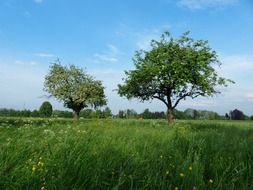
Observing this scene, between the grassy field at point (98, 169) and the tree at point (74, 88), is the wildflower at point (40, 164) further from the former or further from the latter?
the tree at point (74, 88)

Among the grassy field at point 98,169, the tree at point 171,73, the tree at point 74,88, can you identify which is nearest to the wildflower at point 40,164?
the grassy field at point 98,169

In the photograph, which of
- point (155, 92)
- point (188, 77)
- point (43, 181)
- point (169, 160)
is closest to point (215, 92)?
point (188, 77)

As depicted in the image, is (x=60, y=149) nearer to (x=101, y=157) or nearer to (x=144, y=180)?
(x=101, y=157)

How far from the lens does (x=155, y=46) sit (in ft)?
115

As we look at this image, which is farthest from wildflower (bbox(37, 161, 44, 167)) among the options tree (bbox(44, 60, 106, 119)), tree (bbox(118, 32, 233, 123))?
tree (bbox(44, 60, 106, 119))

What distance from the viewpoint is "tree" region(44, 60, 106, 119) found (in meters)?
55.4

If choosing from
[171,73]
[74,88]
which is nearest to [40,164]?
[171,73]

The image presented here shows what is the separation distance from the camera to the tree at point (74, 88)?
5538 centimetres

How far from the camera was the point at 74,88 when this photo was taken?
182 ft

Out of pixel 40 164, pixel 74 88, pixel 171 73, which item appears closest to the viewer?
pixel 40 164

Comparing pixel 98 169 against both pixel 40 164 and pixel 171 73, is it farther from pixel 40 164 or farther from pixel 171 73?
pixel 171 73

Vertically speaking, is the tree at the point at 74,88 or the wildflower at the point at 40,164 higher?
the tree at the point at 74,88

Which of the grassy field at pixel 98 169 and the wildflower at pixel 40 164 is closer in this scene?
the grassy field at pixel 98 169

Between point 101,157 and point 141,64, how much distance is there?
29188mm
